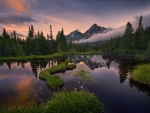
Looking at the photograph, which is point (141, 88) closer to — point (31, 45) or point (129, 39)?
point (129, 39)

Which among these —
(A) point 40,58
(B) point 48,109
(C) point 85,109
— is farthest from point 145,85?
(A) point 40,58

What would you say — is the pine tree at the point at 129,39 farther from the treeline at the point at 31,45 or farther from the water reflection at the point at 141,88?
the water reflection at the point at 141,88

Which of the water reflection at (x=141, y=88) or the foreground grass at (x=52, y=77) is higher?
the foreground grass at (x=52, y=77)

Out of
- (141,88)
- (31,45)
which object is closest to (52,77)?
(141,88)

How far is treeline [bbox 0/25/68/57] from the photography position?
55.7m

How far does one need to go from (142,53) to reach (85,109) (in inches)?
2279

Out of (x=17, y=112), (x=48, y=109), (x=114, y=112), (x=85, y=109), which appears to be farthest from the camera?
(x=114, y=112)

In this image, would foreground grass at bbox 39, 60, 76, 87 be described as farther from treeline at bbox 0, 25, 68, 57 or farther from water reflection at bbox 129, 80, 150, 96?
treeline at bbox 0, 25, 68, 57

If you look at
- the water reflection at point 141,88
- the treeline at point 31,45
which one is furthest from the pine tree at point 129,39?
the water reflection at point 141,88

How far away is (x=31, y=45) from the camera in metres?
58.4

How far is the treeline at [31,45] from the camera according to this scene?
55653 mm

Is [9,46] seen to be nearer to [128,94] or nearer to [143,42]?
[128,94]

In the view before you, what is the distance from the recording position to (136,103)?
11891mm

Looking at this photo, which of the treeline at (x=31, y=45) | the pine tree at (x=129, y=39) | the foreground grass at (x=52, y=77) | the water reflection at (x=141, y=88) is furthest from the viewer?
the pine tree at (x=129, y=39)
